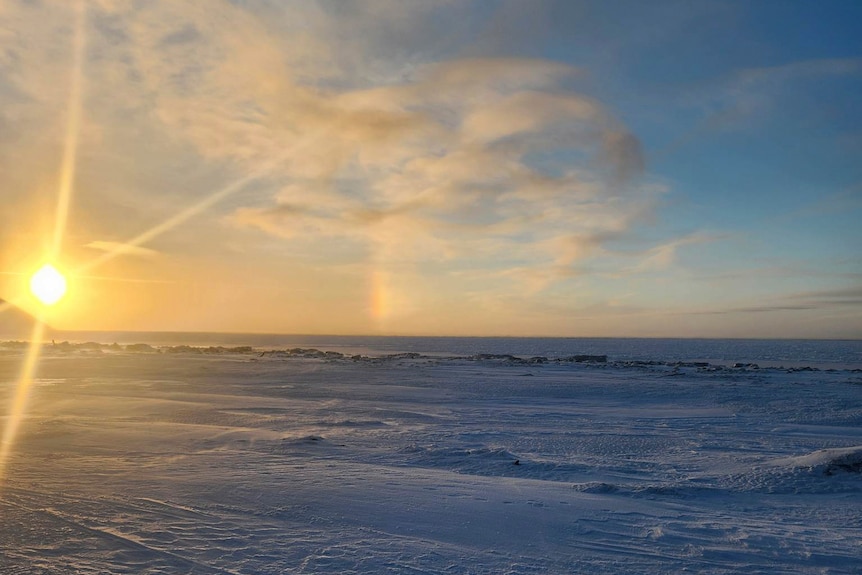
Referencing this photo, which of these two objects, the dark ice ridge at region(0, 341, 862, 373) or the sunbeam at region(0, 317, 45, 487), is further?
the dark ice ridge at region(0, 341, 862, 373)

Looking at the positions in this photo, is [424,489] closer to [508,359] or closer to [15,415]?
[15,415]

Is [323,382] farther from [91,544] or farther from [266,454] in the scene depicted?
[91,544]

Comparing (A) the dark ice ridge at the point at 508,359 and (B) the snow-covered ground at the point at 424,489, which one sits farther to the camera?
(A) the dark ice ridge at the point at 508,359

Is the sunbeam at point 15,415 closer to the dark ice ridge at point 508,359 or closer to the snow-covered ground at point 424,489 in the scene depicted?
the snow-covered ground at point 424,489

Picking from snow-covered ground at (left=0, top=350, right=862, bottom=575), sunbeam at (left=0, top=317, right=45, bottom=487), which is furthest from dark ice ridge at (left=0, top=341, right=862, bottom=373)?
snow-covered ground at (left=0, top=350, right=862, bottom=575)

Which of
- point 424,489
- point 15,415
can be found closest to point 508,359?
point 15,415

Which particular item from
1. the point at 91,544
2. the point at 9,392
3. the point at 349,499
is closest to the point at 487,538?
the point at 349,499

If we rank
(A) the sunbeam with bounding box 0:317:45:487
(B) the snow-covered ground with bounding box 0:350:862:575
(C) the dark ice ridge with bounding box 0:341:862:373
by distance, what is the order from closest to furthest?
(B) the snow-covered ground with bounding box 0:350:862:575
(A) the sunbeam with bounding box 0:317:45:487
(C) the dark ice ridge with bounding box 0:341:862:373

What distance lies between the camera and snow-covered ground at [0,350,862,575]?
6086 mm

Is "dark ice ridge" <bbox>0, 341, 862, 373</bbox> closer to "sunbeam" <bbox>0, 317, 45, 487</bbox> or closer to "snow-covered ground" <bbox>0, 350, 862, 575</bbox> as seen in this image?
"sunbeam" <bbox>0, 317, 45, 487</bbox>

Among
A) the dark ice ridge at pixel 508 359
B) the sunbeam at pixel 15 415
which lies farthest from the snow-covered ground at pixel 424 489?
the dark ice ridge at pixel 508 359

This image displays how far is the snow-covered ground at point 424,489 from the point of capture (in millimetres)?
6086

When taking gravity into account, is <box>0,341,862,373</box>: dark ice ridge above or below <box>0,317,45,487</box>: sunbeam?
below

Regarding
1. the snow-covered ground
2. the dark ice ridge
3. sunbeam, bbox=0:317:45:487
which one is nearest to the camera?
the snow-covered ground
